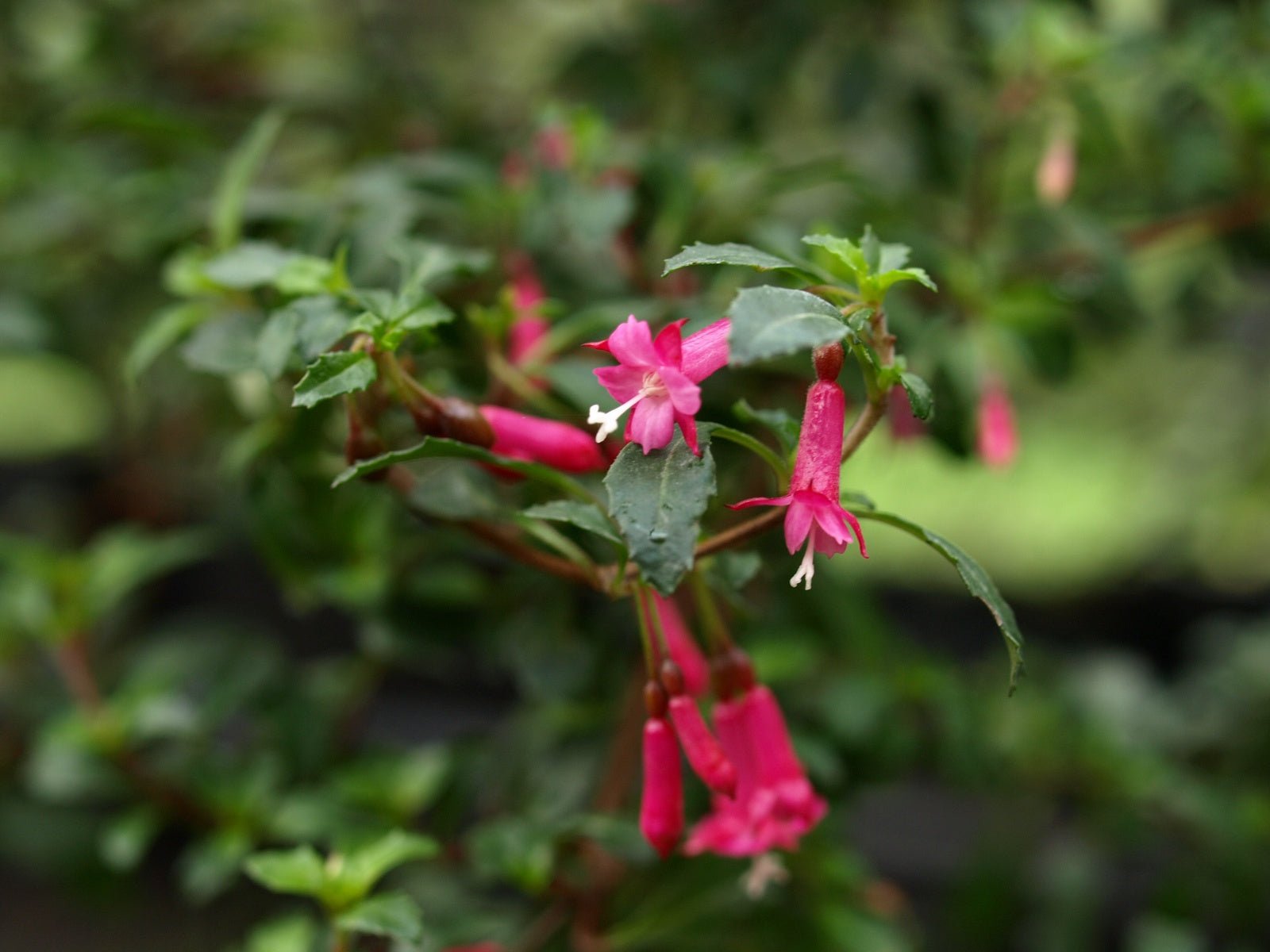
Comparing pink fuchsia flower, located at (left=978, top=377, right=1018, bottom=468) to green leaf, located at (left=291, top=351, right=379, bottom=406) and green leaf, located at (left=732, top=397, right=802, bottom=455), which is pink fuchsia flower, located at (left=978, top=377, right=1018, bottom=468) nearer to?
green leaf, located at (left=732, top=397, right=802, bottom=455)

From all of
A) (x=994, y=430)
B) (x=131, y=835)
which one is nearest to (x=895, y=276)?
(x=994, y=430)

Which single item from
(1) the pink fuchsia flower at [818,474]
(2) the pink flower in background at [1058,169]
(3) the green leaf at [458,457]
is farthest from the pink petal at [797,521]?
(2) the pink flower in background at [1058,169]

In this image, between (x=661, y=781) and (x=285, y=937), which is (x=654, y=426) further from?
(x=285, y=937)

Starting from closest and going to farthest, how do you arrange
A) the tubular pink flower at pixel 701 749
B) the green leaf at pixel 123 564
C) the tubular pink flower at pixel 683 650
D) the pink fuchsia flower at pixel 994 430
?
the tubular pink flower at pixel 701 749, the tubular pink flower at pixel 683 650, the pink fuchsia flower at pixel 994 430, the green leaf at pixel 123 564

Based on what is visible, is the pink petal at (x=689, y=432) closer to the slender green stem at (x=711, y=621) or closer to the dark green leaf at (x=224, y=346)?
the slender green stem at (x=711, y=621)

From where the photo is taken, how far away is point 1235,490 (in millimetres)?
1948

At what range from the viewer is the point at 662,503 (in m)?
0.40

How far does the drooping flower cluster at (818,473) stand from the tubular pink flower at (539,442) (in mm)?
122

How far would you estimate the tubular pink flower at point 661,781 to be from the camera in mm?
479

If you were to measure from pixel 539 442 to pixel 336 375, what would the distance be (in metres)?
0.10

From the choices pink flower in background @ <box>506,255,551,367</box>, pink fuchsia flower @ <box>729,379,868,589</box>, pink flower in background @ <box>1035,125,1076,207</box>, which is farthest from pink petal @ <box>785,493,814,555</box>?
Answer: pink flower in background @ <box>1035,125,1076,207</box>

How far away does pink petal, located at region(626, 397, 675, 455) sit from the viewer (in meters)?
0.42

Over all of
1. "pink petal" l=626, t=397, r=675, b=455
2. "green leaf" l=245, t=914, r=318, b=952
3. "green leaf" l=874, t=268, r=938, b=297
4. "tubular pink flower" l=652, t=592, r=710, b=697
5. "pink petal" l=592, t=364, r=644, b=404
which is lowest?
"green leaf" l=245, t=914, r=318, b=952

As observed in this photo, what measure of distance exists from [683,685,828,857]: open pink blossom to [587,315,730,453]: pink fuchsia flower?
155 mm
